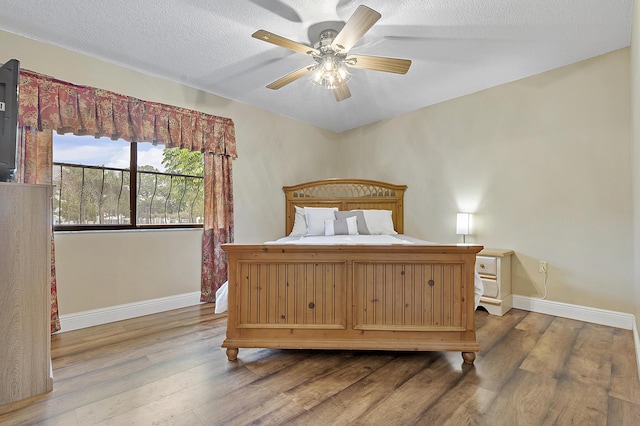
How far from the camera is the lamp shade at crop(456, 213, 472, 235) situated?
3.50 m

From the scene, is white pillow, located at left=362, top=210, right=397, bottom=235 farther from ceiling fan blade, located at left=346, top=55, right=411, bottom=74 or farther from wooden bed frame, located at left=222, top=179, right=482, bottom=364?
ceiling fan blade, located at left=346, top=55, right=411, bottom=74

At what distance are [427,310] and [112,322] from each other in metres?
2.82

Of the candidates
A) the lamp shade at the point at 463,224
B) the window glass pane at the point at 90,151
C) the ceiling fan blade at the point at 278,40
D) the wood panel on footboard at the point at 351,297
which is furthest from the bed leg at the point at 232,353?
the lamp shade at the point at 463,224

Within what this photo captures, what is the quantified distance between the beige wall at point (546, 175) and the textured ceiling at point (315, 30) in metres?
0.32

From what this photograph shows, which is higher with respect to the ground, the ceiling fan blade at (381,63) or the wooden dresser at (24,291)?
the ceiling fan blade at (381,63)

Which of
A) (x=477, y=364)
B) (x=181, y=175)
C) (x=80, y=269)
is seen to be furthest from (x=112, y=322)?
(x=477, y=364)

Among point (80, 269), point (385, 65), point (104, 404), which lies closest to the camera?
point (104, 404)

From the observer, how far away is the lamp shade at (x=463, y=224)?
3496 millimetres

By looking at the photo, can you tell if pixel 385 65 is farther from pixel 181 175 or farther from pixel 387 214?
pixel 181 175

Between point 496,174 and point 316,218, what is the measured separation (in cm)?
216

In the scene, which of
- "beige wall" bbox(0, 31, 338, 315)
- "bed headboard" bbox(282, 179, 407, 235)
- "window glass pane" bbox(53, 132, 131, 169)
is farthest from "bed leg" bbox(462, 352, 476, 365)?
"window glass pane" bbox(53, 132, 131, 169)

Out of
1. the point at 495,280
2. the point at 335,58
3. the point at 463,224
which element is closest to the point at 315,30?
the point at 335,58

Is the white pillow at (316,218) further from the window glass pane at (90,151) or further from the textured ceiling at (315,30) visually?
the window glass pane at (90,151)

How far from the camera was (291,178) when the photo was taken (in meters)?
4.45
